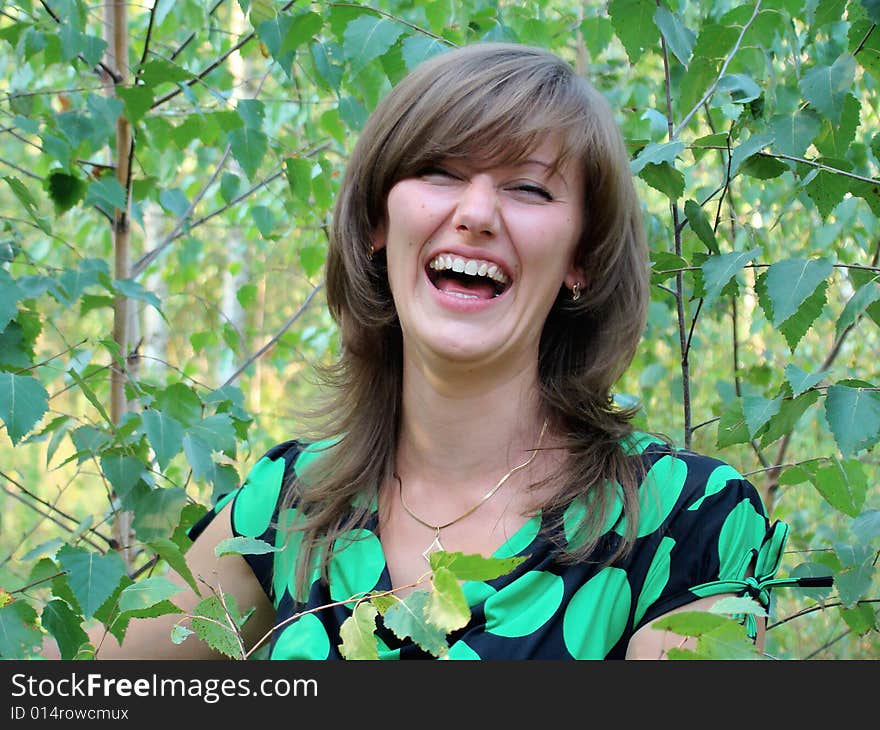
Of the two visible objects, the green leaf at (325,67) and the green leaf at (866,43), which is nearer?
the green leaf at (866,43)

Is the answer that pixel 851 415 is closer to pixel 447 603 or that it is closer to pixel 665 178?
pixel 665 178

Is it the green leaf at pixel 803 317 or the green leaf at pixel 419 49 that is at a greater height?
the green leaf at pixel 419 49

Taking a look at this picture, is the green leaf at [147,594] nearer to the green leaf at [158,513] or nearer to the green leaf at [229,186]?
the green leaf at [158,513]

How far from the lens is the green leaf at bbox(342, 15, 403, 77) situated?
1.42m

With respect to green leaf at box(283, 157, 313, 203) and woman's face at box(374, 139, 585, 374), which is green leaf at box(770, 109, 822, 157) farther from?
green leaf at box(283, 157, 313, 203)

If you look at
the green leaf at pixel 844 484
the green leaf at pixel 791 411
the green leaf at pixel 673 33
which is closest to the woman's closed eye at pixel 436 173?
the green leaf at pixel 673 33

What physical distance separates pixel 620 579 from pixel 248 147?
917 mm

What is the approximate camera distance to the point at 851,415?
1129 millimetres

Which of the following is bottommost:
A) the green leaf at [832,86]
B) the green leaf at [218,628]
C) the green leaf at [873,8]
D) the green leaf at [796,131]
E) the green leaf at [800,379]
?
the green leaf at [218,628]

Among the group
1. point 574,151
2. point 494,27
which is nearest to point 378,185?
point 574,151

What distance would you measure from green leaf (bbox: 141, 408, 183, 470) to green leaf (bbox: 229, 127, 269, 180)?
0.45m

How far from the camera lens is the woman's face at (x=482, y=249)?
1.24 metres

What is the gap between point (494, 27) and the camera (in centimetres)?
162
